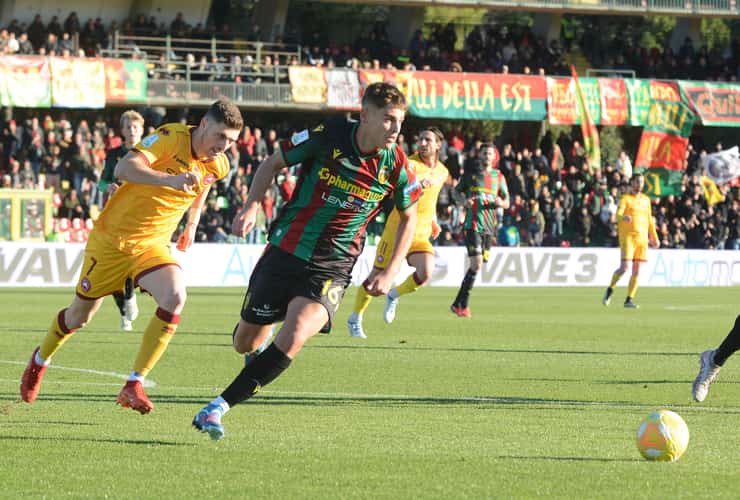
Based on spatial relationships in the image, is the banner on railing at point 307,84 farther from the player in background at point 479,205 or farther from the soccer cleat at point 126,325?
the soccer cleat at point 126,325

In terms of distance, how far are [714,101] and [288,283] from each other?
3966cm

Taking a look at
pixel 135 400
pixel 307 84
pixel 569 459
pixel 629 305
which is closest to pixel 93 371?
pixel 135 400

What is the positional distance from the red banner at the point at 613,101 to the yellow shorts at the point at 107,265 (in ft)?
118

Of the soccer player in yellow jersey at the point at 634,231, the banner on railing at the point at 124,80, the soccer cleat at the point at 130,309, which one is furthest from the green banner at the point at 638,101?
the soccer cleat at the point at 130,309

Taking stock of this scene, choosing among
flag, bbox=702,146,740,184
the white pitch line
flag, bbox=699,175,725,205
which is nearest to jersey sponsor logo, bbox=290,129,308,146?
the white pitch line

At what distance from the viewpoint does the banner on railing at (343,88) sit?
132 feet

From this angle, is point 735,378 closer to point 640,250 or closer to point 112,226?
point 112,226

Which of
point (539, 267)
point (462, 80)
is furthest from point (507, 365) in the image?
point (462, 80)

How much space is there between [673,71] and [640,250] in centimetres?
2432

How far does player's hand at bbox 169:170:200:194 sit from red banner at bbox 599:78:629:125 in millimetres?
36550

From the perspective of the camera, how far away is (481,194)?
68.0 ft

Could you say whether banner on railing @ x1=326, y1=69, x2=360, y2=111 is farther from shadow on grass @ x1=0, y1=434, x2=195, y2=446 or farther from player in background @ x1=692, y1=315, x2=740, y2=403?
shadow on grass @ x1=0, y1=434, x2=195, y2=446

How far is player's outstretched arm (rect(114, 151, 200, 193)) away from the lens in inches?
333

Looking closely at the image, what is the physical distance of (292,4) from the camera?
152 ft
